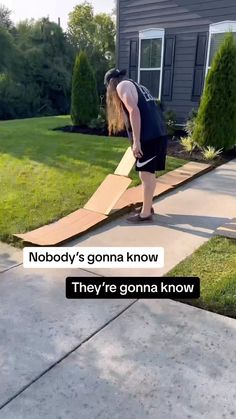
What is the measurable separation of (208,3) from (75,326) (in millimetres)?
8545

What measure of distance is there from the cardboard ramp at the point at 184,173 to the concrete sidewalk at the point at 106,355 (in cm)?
237

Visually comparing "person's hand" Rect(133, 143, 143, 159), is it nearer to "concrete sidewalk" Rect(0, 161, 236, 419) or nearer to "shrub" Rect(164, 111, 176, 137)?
"concrete sidewalk" Rect(0, 161, 236, 419)

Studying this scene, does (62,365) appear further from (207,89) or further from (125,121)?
(207,89)

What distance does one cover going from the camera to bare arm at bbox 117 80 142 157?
3283 millimetres

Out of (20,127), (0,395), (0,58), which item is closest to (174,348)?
(0,395)

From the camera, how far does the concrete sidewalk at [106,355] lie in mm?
1604

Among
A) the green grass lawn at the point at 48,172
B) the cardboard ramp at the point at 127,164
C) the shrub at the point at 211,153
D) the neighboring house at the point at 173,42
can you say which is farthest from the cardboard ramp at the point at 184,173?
the neighboring house at the point at 173,42

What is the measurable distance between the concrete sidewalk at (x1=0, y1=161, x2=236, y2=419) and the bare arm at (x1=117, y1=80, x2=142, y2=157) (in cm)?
131

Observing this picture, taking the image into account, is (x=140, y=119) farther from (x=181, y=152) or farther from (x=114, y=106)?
(x=181, y=152)
